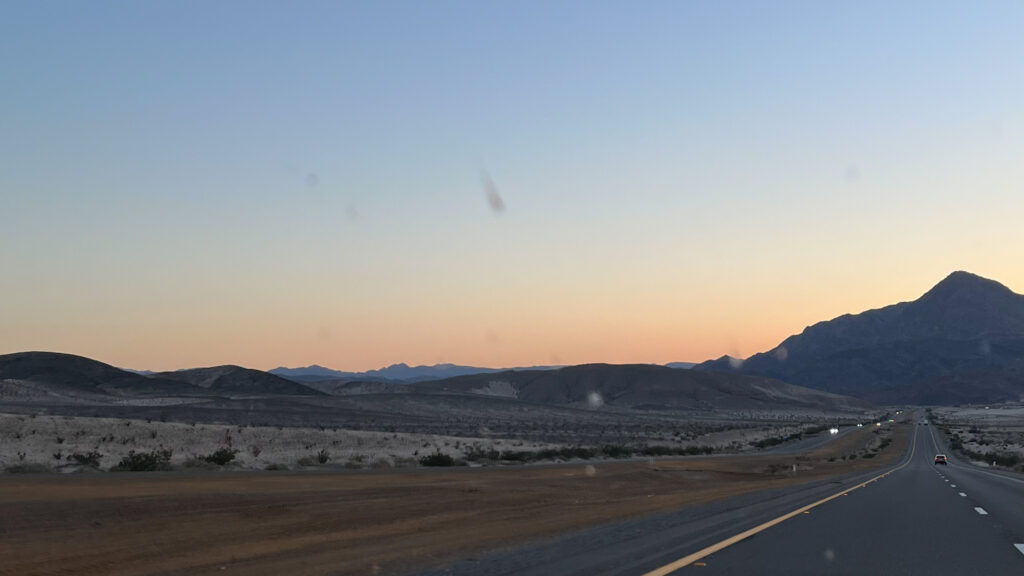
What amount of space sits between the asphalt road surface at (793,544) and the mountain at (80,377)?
5958 inches

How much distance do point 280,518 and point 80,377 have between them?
171722mm

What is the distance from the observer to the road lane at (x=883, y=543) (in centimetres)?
1116

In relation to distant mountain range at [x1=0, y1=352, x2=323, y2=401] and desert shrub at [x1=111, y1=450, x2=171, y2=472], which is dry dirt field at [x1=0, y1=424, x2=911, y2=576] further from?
distant mountain range at [x1=0, y1=352, x2=323, y2=401]

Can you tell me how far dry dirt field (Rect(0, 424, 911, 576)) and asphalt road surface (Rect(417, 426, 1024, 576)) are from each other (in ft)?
4.76

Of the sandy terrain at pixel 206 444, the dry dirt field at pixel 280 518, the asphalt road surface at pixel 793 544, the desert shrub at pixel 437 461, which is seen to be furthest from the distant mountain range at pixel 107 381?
the asphalt road surface at pixel 793 544

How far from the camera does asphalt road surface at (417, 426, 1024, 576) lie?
1107 centimetres

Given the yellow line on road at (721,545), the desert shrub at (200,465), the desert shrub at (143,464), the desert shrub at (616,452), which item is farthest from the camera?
the desert shrub at (616,452)

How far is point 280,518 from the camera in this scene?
59.3ft

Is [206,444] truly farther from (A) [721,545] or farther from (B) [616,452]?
(A) [721,545]

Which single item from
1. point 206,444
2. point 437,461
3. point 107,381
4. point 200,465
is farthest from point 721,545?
point 107,381

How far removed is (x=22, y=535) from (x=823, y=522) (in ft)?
48.4

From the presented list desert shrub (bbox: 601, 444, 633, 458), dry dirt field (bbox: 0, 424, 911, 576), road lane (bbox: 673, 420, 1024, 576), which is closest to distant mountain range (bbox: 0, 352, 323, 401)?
desert shrub (bbox: 601, 444, 633, 458)

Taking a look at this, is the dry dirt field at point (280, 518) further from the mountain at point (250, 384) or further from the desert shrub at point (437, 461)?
the mountain at point (250, 384)

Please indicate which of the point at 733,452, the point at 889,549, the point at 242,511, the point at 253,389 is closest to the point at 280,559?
the point at 242,511
